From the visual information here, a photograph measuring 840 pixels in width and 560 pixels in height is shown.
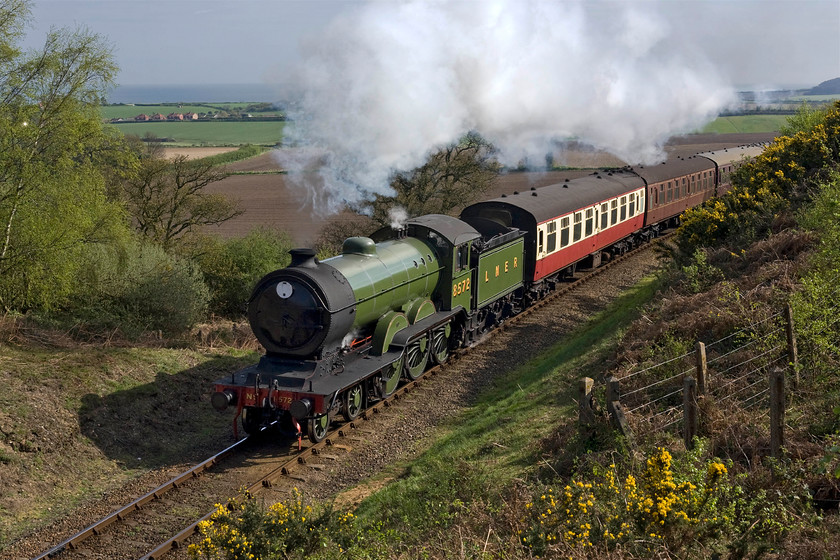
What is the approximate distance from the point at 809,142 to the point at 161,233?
22315mm

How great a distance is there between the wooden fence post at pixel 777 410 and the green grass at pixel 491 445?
94.4 inches

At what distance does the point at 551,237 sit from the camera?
2075cm

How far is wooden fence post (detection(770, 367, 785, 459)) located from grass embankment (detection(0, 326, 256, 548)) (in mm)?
8428

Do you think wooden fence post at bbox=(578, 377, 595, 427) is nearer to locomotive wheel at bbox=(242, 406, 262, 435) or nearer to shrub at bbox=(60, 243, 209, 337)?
locomotive wheel at bbox=(242, 406, 262, 435)

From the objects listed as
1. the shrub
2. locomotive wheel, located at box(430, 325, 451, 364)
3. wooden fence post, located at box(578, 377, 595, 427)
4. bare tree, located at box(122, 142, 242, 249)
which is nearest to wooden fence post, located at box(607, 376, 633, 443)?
wooden fence post, located at box(578, 377, 595, 427)

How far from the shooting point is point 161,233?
28.4 m

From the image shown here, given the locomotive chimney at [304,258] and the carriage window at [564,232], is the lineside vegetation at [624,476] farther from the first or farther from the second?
the carriage window at [564,232]

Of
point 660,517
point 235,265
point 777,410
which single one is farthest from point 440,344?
point 235,265

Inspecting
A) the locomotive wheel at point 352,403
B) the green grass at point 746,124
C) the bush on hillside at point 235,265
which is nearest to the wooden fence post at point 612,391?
the locomotive wheel at point 352,403

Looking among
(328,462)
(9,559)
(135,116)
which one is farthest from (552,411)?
(135,116)

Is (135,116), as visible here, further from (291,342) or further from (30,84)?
(291,342)

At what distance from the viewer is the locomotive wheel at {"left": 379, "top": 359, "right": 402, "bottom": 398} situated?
1365 centimetres

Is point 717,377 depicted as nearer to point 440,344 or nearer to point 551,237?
point 440,344

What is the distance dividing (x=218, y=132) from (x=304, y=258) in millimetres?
76070
